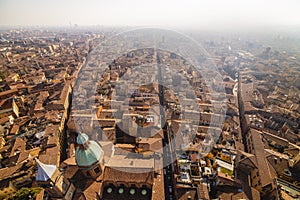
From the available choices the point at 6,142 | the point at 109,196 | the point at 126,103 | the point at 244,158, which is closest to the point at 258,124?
the point at 244,158

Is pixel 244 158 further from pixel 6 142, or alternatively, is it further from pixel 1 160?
pixel 6 142

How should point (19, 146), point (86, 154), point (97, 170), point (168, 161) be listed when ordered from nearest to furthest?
point (86, 154), point (97, 170), point (168, 161), point (19, 146)

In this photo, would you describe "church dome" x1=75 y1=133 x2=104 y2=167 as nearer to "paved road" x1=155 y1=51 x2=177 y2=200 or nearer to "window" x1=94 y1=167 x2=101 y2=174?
"window" x1=94 y1=167 x2=101 y2=174

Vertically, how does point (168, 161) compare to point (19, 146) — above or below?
below

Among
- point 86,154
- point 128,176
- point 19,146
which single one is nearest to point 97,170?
point 86,154

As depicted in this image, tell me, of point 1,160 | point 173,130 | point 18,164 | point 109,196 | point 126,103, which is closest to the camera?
point 109,196

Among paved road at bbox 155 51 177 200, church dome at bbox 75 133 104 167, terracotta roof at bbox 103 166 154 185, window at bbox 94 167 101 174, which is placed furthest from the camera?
paved road at bbox 155 51 177 200

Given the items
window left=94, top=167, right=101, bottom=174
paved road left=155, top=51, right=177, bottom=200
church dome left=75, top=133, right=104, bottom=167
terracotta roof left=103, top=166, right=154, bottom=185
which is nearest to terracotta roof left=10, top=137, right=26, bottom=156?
church dome left=75, top=133, right=104, bottom=167

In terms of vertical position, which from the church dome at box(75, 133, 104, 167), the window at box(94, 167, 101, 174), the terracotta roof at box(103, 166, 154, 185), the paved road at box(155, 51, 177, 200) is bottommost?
the paved road at box(155, 51, 177, 200)

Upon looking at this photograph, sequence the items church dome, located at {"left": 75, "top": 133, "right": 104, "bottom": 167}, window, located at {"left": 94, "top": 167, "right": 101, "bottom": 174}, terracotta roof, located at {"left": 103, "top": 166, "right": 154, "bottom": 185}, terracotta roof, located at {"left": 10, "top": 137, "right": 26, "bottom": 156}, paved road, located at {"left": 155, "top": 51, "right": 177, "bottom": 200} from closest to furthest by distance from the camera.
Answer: church dome, located at {"left": 75, "top": 133, "right": 104, "bottom": 167} < window, located at {"left": 94, "top": 167, "right": 101, "bottom": 174} < terracotta roof, located at {"left": 103, "top": 166, "right": 154, "bottom": 185} < paved road, located at {"left": 155, "top": 51, "right": 177, "bottom": 200} < terracotta roof, located at {"left": 10, "top": 137, "right": 26, "bottom": 156}

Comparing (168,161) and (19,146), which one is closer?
(168,161)

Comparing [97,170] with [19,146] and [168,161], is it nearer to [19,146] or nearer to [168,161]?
[168,161]
